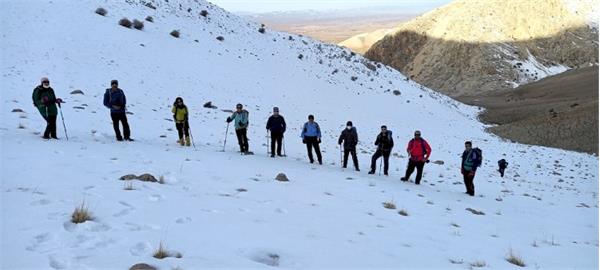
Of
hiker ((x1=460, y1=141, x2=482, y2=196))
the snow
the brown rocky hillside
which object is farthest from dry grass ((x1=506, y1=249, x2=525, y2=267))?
the snow

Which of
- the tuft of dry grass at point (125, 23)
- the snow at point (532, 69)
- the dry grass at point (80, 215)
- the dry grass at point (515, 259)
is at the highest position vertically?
the snow at point (532, 69)

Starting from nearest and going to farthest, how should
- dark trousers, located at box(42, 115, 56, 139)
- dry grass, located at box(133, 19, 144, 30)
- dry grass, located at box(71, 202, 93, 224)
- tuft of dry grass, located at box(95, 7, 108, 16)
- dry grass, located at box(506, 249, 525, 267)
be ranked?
dry grass, located at box(71, 202, 93, 224), dry grass, located at box(506, 249, 525, 267), dark trousers, located at box(42, 115, 56, 139), dry grass, located at box(133, 19, 144, 30), tuft of dry grass, located at box(95, 7, 108, 16)

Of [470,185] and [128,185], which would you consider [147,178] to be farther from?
[470,185]

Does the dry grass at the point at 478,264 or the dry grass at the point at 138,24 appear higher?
the dry grass at the point at 138,24

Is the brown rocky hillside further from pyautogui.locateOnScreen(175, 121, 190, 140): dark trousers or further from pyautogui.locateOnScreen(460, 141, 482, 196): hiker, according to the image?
pyautogui.locateOnScreen(175, 121, 190, 140): dark trousers

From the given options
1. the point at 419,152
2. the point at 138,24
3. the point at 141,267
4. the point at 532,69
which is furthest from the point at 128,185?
the point at 532,69

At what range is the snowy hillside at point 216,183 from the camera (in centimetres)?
661

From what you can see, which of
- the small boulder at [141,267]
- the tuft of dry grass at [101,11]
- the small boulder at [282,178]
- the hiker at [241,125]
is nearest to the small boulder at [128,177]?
the small boulder at [282,178]

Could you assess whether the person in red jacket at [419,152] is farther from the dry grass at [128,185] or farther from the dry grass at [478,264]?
the dry grass at [128,185]

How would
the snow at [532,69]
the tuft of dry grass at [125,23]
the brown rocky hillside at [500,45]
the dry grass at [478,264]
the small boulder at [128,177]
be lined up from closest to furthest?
the dry grass at [478,264], the small boulder at [128,177], the tuft of dry grass at [125,23], the snow at [532,69], the brown rocky hillside at [500,45]

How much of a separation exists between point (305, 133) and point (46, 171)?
30.4 feet

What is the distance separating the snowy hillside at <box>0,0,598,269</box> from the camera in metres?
6.61

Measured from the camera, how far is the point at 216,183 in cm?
1078

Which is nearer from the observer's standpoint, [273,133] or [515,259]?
[515,259]
